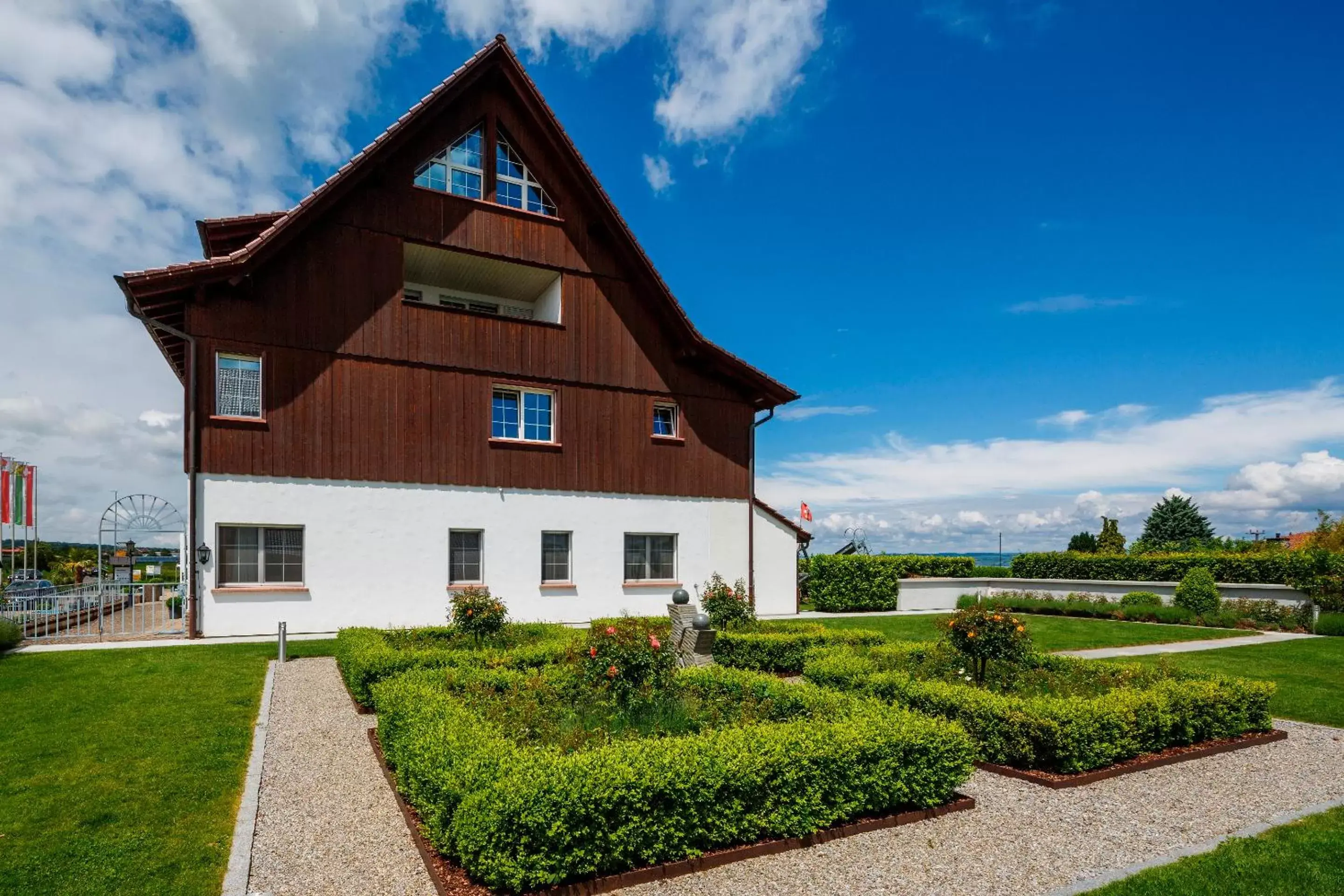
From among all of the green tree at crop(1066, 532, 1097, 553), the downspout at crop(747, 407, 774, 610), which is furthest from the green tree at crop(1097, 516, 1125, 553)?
the downspout at crop(747, 407, 774, 610)

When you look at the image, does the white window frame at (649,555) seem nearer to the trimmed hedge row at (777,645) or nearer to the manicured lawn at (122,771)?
the trimmed hedge row at (777,645)

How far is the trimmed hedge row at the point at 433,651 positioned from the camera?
387 inches

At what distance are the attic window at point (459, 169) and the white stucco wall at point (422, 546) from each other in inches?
286

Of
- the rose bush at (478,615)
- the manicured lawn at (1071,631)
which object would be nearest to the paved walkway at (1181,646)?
the manicured lawn at (1071,631)

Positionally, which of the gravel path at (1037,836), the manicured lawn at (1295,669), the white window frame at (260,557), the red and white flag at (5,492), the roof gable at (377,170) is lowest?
the manicured lawn at (1295,669)

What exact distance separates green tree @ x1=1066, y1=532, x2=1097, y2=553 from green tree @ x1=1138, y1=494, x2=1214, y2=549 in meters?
10.2

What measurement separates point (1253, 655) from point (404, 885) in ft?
57.2

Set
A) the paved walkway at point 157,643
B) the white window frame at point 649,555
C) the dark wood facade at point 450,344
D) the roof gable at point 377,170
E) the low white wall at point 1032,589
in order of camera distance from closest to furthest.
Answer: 1. the paved walkway at point 157,643
2. the roof gable at point 377,170
3. the dark wood facade at point 450,344
4. the white window frame at point 649,555
5. the low white wall at point 1032,589

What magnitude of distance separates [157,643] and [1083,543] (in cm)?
A: 5212

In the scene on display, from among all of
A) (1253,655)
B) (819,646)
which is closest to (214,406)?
(819,646)

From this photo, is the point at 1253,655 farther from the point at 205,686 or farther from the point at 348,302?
the point at 348,302

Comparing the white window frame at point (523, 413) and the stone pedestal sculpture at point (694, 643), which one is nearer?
the stone pedestal sculpture at point (694, 643)

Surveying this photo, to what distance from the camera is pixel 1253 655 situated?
1539 cm

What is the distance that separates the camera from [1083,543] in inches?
1972
